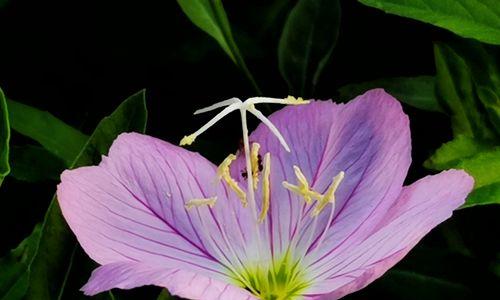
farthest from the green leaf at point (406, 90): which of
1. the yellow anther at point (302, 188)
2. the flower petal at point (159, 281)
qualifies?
the flower petal at point (159, 281)

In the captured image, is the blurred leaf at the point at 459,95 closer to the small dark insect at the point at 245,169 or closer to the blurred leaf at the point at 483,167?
the blurred leaf at the point at 483,167

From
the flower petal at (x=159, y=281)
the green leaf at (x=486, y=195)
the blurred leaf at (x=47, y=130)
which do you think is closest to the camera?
the flower petal at (x=159, y=281)

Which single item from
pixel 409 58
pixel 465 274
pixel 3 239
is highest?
pixel 409 58

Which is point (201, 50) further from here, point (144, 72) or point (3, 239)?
point (3, 239)

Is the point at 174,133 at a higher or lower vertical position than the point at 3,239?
higher

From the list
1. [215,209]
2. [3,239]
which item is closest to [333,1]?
[215,209]

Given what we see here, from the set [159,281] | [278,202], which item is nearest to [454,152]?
[278,202]

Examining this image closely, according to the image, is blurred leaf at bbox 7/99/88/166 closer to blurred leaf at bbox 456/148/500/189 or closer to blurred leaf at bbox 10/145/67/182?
blurred leaf at bbox 10/145/67/182
